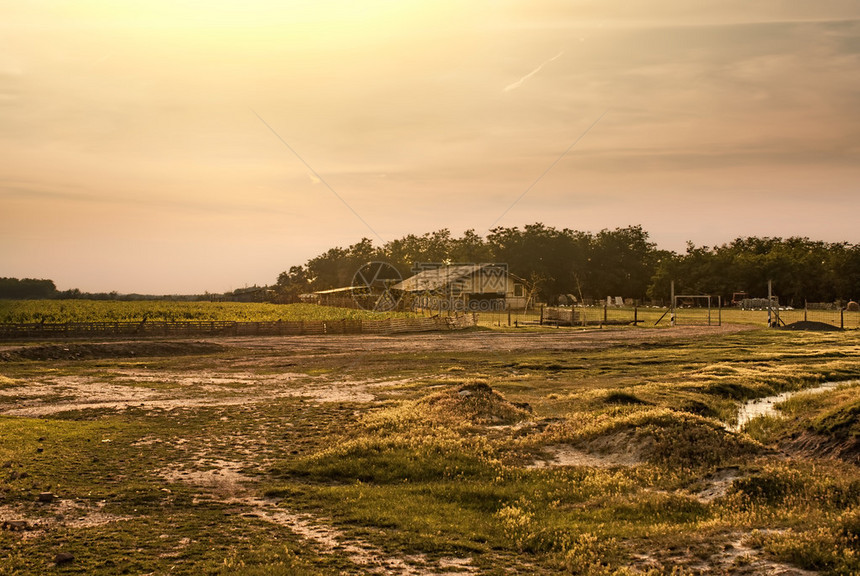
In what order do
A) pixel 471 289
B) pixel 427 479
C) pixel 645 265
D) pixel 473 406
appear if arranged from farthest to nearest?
pixel 645 265
pixel 471 289
pixel 473 406
pixel 427 479

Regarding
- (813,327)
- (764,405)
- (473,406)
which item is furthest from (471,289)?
(473,406)

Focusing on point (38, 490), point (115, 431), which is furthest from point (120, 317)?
point (38, 490)

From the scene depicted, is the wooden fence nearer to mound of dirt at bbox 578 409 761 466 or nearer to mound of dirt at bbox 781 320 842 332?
mound of dirt at bbox 781 320 842 332

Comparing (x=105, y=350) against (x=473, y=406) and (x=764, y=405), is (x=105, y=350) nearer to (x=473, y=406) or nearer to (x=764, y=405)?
(x=473, y=406)

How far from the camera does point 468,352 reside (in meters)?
48.6

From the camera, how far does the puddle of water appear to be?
23.5 m

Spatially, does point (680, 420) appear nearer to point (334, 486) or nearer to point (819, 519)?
point (819, 519)

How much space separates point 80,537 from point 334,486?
538 cm

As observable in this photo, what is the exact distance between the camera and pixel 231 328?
66.2 meters

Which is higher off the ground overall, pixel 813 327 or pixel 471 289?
pixel 471 289

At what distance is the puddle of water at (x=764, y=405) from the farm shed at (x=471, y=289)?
7089cm

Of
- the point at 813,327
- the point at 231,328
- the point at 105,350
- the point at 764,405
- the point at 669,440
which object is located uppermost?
the point at 813,327

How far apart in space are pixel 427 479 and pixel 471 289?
91479mm

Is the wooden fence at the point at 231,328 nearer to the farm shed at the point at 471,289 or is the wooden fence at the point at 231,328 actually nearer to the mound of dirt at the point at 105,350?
the mound of dirt at the point at 105,350
